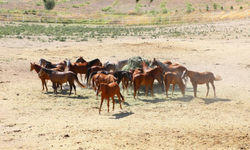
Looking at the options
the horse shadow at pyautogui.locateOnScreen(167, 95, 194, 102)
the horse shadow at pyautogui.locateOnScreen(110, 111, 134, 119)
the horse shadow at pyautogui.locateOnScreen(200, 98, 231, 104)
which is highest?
the horse shadow at pyautogui.locateOnScreen(200, 98, 231, 104)

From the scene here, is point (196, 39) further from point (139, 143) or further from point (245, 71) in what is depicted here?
point (139, 143)

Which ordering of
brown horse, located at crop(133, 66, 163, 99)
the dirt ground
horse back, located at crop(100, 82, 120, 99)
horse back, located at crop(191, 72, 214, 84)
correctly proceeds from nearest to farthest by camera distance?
the dirt ground, horse back, located at crop(100, 82, 120, 99), horse back, located at crop(191, 72, 214, 84), brown horse, located at crop(133, 66, 163, 99)

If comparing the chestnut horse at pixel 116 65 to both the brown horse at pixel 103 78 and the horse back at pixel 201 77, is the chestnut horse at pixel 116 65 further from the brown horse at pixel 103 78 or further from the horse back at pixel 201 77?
the horse back at pixel 201 77

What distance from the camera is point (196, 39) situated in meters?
30.2

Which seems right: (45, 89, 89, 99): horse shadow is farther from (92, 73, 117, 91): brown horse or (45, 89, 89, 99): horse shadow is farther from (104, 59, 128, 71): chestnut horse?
(104, 59, 128, 71): chestnut horse

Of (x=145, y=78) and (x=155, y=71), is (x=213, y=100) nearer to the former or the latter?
(x=155, y=71)

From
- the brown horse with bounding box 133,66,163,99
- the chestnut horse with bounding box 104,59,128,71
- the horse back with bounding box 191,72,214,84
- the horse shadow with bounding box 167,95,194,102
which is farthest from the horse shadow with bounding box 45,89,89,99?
the horse back with bounding box 191,72,214,84

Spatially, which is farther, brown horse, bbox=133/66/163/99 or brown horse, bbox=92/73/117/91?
brown horse, bbox=133/66/163/99

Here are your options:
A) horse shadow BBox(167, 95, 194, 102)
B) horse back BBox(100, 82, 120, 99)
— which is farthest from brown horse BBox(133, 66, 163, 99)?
horse back BBox(100, 82, 120, 99)

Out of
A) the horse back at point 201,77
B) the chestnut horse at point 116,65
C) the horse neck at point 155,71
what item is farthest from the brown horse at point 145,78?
the chestnut horse at point 116,65

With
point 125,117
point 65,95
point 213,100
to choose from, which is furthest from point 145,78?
point 65,95

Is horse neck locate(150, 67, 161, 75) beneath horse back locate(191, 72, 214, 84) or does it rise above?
above

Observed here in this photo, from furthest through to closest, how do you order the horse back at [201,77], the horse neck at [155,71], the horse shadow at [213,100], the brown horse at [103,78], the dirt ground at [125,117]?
the horse neck at [155,71] → the horse back at [201,77] → the brown horse at [103,78] → the horse shadow at [213,100] → the dirt ground at [125,117]

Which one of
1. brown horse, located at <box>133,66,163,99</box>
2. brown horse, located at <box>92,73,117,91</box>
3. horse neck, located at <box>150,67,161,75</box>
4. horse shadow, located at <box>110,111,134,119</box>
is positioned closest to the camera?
horse shadow, located at <box>110,111,134,119</box>
